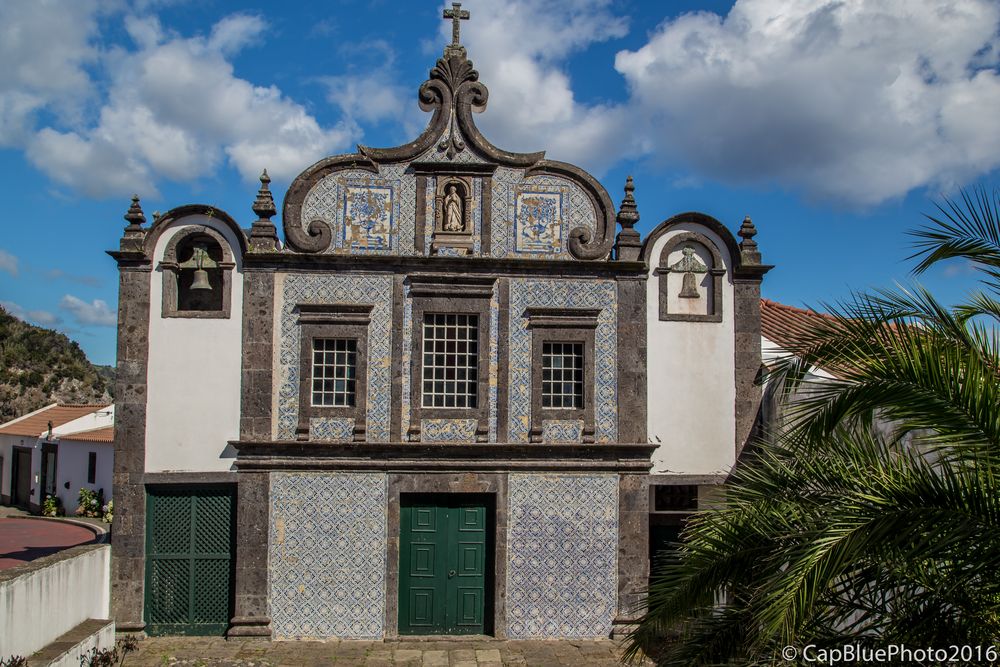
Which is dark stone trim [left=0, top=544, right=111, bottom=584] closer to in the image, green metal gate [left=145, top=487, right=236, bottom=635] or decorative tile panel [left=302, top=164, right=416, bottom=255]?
green metal gate [left=145, top=487, right=236, bottom=635]

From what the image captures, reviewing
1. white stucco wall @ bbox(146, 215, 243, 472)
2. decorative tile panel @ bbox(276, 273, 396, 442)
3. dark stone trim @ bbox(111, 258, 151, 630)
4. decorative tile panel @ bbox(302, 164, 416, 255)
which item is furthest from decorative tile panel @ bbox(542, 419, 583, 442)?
dark stone trim @ bbox(111, 258, 151, 630)

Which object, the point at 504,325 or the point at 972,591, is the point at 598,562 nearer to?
the point at 504,325

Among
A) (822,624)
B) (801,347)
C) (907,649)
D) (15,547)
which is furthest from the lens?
(15,547)

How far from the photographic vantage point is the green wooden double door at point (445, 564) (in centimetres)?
1168

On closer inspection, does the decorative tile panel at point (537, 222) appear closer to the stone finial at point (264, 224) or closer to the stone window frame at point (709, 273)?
the stone window frame at point (709, 273)

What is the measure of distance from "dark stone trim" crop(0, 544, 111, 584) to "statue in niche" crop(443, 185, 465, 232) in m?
6.72

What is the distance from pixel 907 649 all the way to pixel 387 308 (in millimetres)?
8607

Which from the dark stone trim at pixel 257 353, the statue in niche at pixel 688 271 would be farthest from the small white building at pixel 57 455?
the statue in niche at pixel 688 271

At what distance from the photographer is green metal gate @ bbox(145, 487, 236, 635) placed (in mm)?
11508

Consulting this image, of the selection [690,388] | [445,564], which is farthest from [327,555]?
[690,388]

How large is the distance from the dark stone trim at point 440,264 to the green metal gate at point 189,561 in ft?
11.4

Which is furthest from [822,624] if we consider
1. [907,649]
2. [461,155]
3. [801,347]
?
[461,155]

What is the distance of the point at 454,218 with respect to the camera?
1203 cm

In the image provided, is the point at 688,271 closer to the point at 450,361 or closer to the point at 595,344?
the point at 595,344
